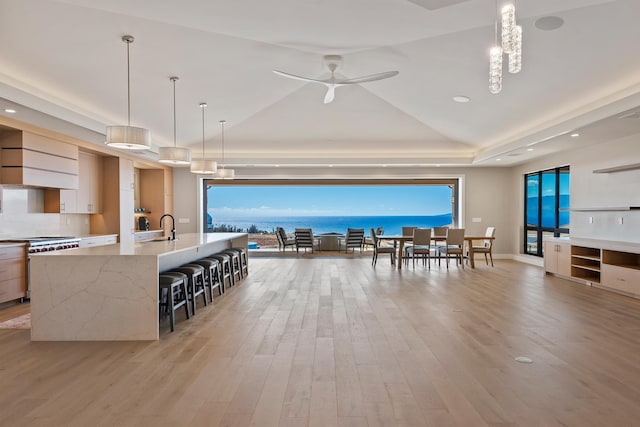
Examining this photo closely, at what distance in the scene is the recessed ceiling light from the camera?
3494 millimetres

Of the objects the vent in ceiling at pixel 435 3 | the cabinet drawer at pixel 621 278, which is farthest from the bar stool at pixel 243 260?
the cabinet drawer at pixel 621 278

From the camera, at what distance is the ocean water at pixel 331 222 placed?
71.3 feet

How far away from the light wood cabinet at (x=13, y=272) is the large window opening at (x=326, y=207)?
53.0 ft

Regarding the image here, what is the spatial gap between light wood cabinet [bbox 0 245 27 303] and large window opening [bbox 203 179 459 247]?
1616 cm

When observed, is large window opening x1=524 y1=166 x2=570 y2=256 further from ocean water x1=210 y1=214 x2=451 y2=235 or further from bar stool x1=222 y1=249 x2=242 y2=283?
ocean water x1=210 y1=214 x2=451 y2=235

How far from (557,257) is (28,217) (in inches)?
337

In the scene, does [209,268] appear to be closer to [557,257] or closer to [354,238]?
[557,257]

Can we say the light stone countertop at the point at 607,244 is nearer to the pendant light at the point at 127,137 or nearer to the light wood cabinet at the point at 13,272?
the pendant light at the point at 127,137

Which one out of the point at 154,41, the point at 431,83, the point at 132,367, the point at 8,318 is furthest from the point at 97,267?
the point at 431,83

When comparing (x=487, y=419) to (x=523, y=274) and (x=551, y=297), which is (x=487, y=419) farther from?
(x=523, y=274)

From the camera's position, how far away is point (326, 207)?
2152cm

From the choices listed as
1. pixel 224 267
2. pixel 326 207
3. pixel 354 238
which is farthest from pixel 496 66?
pixel 326 207

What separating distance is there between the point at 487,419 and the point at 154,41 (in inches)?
175

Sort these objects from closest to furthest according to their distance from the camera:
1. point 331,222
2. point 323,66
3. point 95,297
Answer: point 95,297 < point 323,66 < point 331,222
